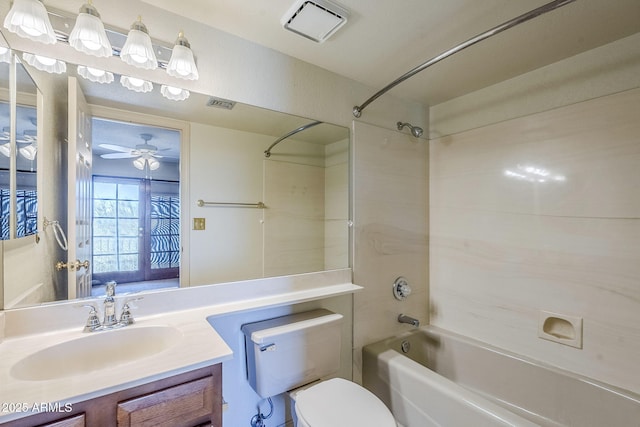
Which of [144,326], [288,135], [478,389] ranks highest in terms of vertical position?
[288,135]

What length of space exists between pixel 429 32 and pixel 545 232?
134cm


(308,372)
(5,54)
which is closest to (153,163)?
(5,54)

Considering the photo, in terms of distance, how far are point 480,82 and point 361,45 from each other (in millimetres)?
963

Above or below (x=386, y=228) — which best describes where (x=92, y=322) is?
below

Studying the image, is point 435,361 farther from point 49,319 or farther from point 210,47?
point 210,47

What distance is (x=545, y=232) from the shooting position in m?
1.69

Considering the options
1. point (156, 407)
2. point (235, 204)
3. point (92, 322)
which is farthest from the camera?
point (235, 204)

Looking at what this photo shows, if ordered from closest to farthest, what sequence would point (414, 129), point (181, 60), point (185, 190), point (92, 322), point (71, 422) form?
point (71, 422) < point (92, 322) < point (181, 60) < point (185, 190) < point (414, 129)

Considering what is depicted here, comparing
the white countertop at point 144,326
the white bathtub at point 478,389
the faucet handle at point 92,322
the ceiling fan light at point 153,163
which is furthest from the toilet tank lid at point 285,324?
the ceiling fan light at point 153,163

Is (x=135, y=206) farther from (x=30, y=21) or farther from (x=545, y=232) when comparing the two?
(x=545, y=232)

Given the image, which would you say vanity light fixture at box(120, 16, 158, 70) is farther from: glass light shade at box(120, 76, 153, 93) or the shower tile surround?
the shower tile surround

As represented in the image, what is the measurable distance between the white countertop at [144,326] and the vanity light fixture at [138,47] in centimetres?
98

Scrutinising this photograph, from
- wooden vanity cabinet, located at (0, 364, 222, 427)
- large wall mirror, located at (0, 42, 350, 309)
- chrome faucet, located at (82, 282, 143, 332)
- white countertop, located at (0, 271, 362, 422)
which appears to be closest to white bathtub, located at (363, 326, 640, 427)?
white countertop, located at (0, 271, 362, 422)

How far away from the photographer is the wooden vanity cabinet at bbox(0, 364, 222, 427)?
2.32ft
